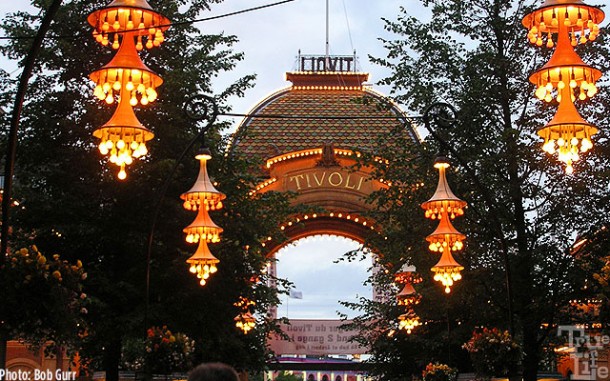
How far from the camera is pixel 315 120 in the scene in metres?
61.0

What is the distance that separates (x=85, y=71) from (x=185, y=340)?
933 cm

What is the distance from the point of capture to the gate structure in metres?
57.7

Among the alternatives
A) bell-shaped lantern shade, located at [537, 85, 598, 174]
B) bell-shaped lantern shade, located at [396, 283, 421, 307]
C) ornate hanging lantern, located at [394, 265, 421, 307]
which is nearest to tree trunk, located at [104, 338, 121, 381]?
ornate hanging lantern, located at [394, 265, 421, 307]

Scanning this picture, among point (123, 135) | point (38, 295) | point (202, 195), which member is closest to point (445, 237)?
point (202, 195)

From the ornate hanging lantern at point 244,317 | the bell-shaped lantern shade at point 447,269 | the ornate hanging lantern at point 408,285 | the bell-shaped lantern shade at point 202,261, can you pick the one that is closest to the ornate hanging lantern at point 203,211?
the bell-shaped lantern shade at point 202,261

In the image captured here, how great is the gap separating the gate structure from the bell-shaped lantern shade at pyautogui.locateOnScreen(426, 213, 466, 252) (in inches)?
1108

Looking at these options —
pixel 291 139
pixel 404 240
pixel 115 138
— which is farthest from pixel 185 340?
pixel 291 139

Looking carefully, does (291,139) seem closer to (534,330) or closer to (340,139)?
(340,139)

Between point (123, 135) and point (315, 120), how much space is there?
46.5 m

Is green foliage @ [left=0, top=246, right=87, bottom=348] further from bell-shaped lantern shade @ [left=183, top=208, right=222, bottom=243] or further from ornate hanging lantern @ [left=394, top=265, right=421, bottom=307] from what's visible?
ornate hanging lantern @ [left=394, top=265, right=421, bottom=307]

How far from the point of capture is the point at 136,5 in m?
14.4

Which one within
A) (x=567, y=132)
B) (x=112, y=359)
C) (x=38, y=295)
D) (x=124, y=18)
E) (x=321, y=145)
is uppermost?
(x=321, y=145)

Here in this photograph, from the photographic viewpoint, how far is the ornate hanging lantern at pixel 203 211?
23.2 meters

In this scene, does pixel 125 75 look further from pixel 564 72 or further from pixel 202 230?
pixel 202 230
